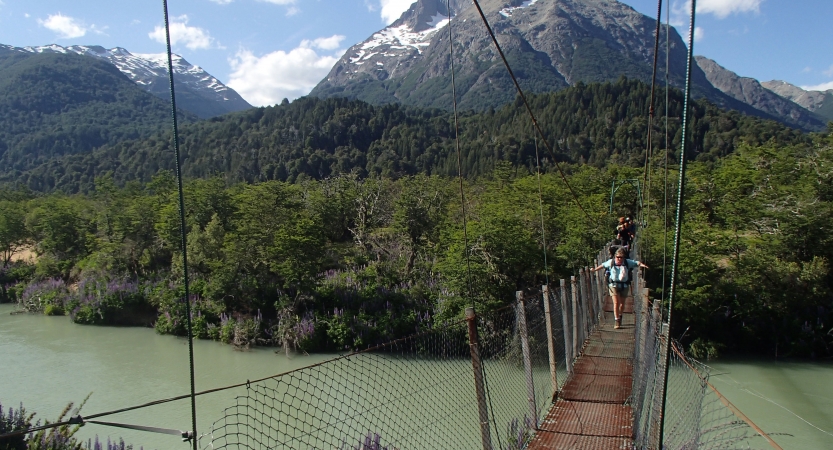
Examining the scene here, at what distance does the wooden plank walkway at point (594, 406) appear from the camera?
350 cm

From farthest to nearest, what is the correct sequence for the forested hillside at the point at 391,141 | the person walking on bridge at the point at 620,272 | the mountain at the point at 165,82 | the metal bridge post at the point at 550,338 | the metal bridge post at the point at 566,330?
the mountain at the point at 165,82, the forested hillside at the point at 391,141, the person walking on bridge at the point at 620,272, the metal bridge post at the point at 566,330, the metal bridge post at the point at 550,338

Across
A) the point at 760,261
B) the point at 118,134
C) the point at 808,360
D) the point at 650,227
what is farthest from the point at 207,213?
the point at 118,134

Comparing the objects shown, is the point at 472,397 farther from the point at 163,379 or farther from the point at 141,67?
the point at 141,67

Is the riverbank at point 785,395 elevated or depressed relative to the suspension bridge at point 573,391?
depressed

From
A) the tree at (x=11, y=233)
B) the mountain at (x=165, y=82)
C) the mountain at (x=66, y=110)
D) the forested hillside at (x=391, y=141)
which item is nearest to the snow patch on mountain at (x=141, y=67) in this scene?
the mountain at (x=165, y=82)

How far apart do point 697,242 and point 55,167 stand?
230 feet

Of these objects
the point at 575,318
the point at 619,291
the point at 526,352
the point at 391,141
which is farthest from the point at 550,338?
the point at 391,141

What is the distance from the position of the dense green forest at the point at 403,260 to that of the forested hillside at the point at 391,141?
30440 mm

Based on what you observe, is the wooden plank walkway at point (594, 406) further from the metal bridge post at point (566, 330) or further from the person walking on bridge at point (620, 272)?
the person walking on bridge at point (620, 272)

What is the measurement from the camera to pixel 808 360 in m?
12.9

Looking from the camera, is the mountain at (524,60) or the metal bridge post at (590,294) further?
the mountain at (524,60)

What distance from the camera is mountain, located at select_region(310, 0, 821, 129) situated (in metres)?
134

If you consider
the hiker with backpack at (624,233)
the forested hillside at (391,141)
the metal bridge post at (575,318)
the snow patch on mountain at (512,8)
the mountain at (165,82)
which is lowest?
the metal bridge post at (575,318)

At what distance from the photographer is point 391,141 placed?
6197cm
